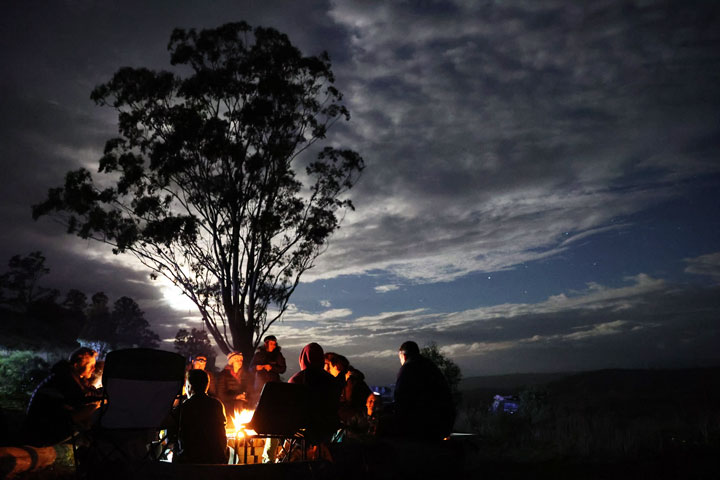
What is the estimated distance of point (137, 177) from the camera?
1661cm

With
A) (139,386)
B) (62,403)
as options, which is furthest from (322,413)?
(62,403)

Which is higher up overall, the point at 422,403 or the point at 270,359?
the point at 270,359

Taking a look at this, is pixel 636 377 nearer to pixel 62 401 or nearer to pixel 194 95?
pixel 194 95

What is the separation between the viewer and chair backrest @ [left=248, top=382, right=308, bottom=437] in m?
4.62

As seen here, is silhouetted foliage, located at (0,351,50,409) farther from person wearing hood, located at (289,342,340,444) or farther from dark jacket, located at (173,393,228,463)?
person wearing hood, located at (289,342,340,444)

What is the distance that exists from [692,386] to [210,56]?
33312 mm

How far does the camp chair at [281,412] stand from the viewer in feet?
15.2

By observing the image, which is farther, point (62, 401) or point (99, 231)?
point (99, 231)

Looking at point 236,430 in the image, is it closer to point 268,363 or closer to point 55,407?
point 55,407

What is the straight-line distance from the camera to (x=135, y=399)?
4.56m

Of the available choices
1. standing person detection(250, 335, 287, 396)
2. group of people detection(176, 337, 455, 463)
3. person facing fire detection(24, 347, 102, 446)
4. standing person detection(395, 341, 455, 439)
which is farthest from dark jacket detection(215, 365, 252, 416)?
standing person detection(395, 341, 455, 439)

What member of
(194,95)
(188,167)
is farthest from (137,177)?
(194,95)

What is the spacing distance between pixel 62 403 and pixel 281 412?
90.2 inches

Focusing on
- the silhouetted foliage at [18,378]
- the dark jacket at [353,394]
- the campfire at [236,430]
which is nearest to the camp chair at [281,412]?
the campfire at [236,430]
